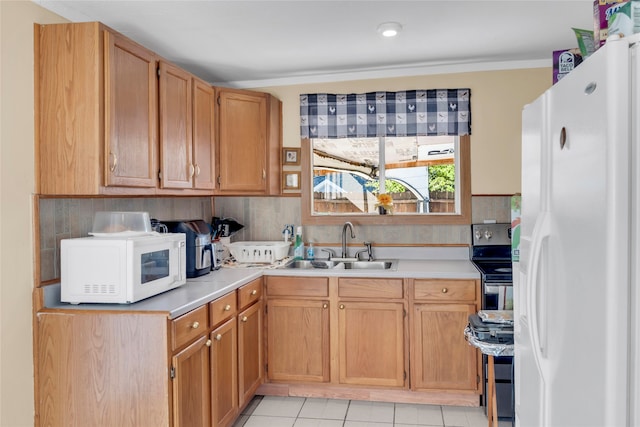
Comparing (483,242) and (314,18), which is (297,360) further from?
(314,18)

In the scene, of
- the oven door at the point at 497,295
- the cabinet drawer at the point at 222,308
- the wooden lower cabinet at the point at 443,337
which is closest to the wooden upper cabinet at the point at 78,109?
the cabinet drawer at the point at 222,308

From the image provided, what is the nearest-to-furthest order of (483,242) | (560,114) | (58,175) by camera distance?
(560,114) → (58,175) → (483,242)

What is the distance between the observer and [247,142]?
11.8ft

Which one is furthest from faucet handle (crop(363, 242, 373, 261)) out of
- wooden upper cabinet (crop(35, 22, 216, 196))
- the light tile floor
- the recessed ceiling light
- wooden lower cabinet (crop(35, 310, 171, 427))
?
wooden lower cabinet (crop(35, 310, 171, 427))

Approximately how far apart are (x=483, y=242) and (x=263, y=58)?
2.02 m

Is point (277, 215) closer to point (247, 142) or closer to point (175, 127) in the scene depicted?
point (247, 142)

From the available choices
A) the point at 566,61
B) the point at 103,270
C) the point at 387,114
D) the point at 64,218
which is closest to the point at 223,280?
the point at 103,270

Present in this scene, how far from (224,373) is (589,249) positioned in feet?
7.02

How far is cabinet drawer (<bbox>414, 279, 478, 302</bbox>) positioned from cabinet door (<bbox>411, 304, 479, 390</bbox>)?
2.0 inches

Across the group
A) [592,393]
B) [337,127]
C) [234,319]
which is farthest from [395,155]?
[592,393]

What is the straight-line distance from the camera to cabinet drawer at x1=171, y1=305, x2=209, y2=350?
215 cm

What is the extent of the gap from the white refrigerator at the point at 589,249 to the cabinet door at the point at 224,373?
5.39 feet

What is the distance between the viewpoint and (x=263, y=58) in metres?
3.33

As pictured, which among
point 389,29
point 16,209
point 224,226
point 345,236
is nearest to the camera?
point 16,209
